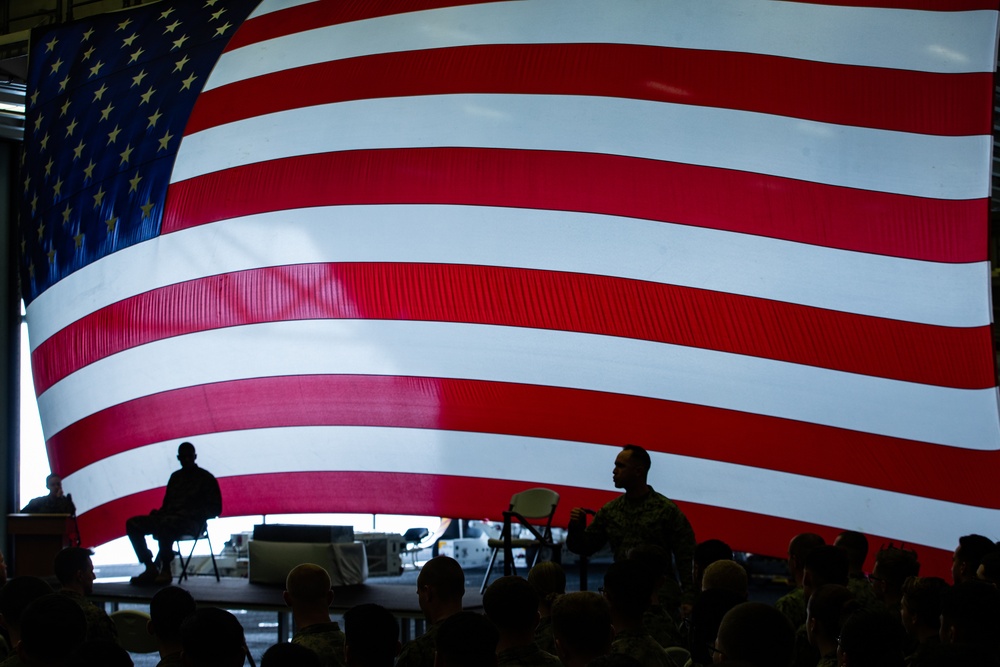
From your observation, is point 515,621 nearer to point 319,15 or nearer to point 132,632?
point 132,632

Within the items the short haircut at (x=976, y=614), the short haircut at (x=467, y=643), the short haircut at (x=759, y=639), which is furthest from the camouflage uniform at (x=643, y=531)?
the short haircut at (x=759, y=639)

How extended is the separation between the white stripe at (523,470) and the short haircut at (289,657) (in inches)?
171

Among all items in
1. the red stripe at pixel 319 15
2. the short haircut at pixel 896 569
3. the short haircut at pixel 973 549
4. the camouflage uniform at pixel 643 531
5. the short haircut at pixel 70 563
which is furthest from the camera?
the red stripe at pixel 319 15

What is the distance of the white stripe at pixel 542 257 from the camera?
582 cm

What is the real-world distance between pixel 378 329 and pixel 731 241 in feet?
7.58

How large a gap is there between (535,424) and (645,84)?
221cm

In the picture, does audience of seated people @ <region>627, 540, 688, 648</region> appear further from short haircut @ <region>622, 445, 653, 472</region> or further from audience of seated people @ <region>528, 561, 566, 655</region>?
short haircut @ <region>622, 445, 653, 472</region>

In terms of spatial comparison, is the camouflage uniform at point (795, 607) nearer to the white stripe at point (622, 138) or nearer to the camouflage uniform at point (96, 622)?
the camouflage uniform at point (96, 622)

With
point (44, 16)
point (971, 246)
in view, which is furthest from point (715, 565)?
point (44, 16)

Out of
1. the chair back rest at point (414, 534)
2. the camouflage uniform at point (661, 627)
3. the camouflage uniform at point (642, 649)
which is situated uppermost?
the camouflage uniform at point (642, 649)

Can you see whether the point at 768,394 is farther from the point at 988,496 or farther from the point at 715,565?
the point at 715,565

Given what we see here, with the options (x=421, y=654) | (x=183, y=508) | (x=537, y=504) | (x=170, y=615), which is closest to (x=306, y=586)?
(x=170, y=615)

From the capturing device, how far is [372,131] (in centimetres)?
709

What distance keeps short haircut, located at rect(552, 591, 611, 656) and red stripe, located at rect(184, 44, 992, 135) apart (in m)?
4.39
